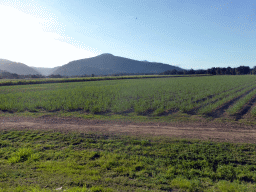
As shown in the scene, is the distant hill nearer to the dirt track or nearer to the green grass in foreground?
the dirt track

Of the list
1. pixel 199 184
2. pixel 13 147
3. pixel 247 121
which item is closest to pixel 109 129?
pixel 13 147

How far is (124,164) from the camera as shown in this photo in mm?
5867

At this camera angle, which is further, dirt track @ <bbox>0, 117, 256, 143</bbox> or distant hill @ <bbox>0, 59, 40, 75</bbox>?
distant hill @ <bbox>0, 59, 40, 75</bbox>

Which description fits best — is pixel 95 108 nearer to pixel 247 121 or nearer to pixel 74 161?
pixel 74 161

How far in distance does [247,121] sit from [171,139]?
7131mm

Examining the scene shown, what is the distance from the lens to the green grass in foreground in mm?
4703

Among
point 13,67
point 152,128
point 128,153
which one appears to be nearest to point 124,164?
point 128,153

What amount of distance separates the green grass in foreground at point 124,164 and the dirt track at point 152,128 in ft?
3.18

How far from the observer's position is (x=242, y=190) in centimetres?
452

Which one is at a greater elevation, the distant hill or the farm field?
the distant hill

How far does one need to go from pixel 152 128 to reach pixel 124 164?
14.6ft

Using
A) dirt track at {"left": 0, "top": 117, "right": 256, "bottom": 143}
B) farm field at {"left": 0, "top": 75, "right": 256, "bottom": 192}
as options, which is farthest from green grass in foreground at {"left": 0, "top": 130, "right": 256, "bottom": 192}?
dirt track at {"left": 0, "top": 117, "right": 256, "bottom": 143}

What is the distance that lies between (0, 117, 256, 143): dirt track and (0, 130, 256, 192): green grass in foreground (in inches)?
38.1

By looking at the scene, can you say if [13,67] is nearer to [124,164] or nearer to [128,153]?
[128,153]
